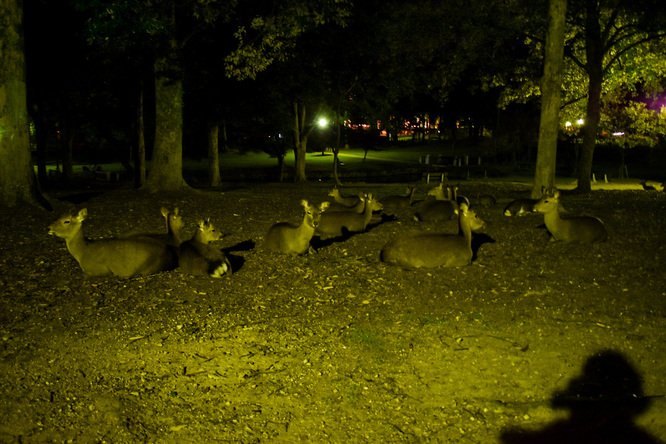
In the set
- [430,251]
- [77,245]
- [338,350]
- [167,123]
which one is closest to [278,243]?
[430,251]

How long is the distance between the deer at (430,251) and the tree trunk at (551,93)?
8248 millimetres

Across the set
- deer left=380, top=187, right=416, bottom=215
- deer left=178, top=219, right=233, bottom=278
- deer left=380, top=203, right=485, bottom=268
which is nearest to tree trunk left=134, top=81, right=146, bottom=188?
deer left=380, top=187, right=416, bottom=215

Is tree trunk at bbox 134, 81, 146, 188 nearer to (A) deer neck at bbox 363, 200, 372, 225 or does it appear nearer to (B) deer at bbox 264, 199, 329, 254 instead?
(A) deer neck at bbox 363, 200, 372, 225

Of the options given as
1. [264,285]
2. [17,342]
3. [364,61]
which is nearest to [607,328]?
[264,285]

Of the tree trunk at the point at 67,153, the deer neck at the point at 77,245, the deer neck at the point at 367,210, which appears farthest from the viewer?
the tree trunk at the point at 67,153

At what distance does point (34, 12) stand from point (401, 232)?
59.6 feet

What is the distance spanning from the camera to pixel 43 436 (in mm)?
4477

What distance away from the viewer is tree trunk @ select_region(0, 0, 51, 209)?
13727 millimetres

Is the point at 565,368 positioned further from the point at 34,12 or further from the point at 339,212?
the point at 34,12

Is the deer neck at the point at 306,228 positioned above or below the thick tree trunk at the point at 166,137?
below

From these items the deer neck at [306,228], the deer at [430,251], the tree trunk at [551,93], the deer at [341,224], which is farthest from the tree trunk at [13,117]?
the tree trunk at [551,93]

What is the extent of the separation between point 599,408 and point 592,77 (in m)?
19.4

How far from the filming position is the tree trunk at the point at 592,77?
69.3 ft

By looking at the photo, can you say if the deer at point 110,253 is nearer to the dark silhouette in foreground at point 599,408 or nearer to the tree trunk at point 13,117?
the dark silhouette in foreground at point 599,408
